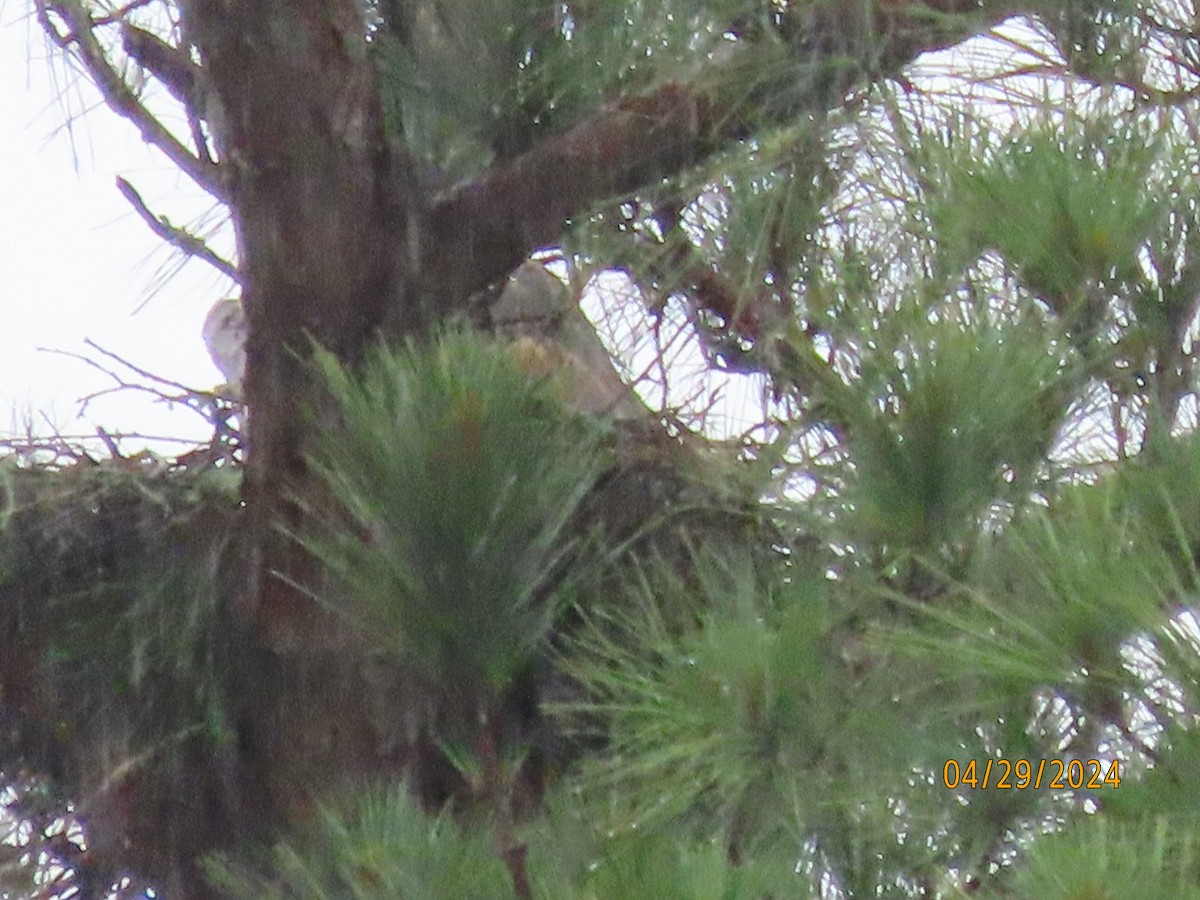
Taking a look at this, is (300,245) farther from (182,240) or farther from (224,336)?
(224,336)

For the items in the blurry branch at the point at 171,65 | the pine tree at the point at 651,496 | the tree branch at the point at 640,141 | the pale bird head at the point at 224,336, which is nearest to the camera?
the pine tree at the point at 651,496

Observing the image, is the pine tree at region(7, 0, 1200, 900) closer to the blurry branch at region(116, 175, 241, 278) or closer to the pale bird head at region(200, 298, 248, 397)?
the blurry branch at region(116, 175, 241, 278)

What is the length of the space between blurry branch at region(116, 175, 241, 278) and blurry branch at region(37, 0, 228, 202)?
36 millimetres

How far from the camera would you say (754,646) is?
75 centimetres

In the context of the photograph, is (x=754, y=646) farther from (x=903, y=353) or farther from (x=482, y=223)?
(x=482, y=223)

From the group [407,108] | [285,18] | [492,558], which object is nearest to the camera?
[492,558]

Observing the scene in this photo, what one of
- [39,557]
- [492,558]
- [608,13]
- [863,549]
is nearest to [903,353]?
[863,549]

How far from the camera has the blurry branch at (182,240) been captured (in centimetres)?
109

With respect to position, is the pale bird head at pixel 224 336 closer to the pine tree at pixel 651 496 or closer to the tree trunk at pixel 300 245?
the pine tree at pixel 651 496

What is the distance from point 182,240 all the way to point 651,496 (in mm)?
341

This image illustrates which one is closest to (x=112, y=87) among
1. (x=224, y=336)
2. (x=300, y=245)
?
(x=300, y=245)

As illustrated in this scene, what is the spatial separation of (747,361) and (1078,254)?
1.21ft

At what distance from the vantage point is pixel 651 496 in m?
1.04

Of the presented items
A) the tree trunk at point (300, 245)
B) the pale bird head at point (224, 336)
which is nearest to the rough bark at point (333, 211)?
the tree trunk at point (300, 245)
